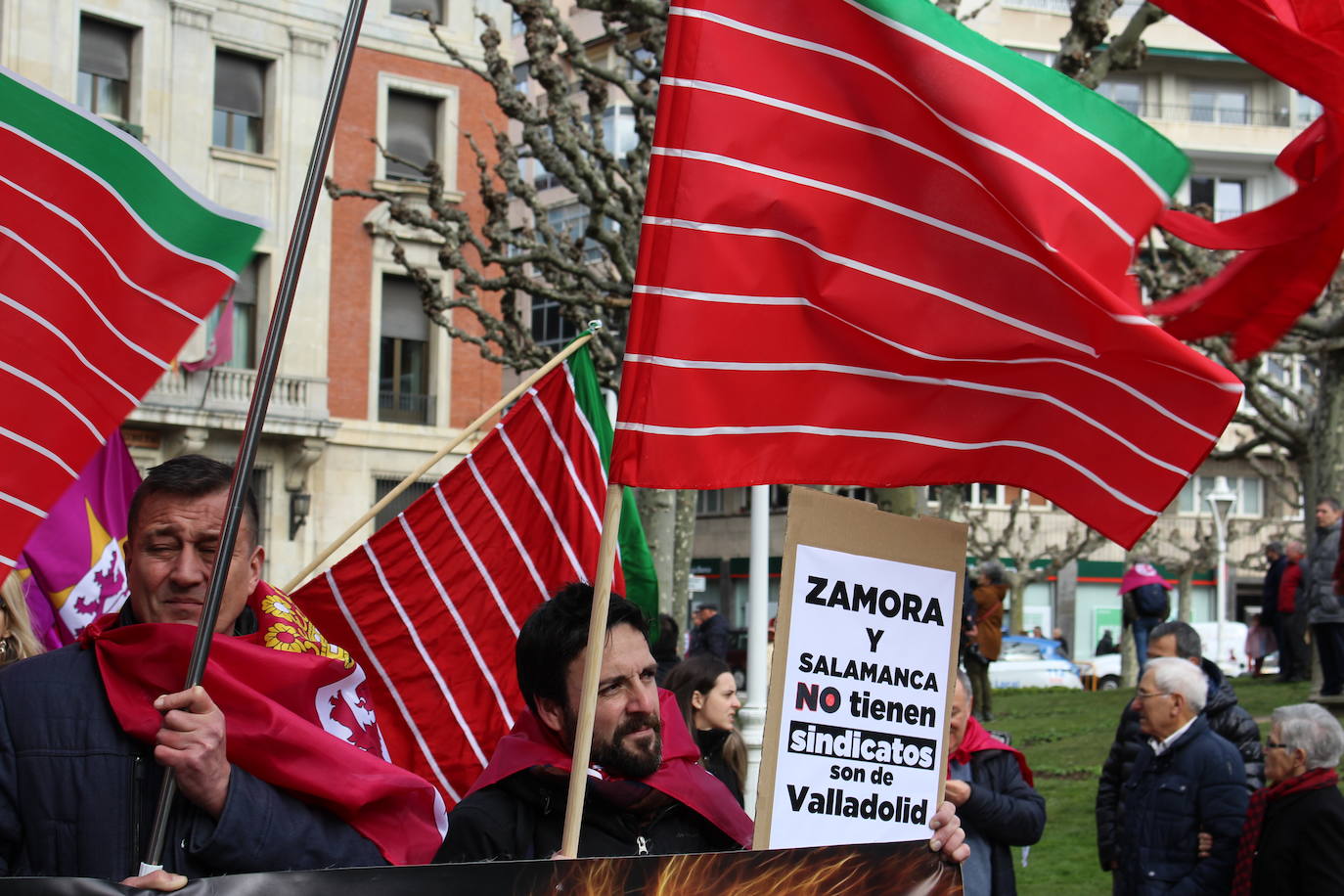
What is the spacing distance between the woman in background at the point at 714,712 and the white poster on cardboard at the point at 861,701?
274 cm

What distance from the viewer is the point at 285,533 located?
104 ft

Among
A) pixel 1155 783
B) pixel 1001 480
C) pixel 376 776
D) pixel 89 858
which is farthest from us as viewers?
pixel 1155 783

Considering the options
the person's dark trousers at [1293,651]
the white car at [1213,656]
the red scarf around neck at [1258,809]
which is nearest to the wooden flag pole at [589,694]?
the red scarf around neck at [1258,809]

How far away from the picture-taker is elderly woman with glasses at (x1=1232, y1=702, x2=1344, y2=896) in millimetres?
6043

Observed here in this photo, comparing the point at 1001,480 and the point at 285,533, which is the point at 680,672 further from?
the point at 285,533

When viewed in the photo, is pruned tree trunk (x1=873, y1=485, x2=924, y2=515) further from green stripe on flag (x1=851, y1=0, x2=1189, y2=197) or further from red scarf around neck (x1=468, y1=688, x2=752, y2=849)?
red scarf around neck (x1=468, y1=688, x2=752, y2=849)

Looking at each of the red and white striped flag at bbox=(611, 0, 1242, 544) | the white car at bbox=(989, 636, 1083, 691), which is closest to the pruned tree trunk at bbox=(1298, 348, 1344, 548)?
the white car at bbox=(989, 636, 1083, 691)

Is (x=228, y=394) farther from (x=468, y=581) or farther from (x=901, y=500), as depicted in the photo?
(x=468, y=581)

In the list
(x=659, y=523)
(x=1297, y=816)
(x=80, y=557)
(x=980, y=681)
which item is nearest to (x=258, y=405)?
(x=80, y=557)

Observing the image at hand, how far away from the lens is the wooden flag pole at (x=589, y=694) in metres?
3.27

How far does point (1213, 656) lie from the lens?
121 feet

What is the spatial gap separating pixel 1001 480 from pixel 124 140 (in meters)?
2.45

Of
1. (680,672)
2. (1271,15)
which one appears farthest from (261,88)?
(1271,15)

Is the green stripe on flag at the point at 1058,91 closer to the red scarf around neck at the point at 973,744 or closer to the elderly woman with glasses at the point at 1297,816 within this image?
the red scarf around neck at the point at 973,744
